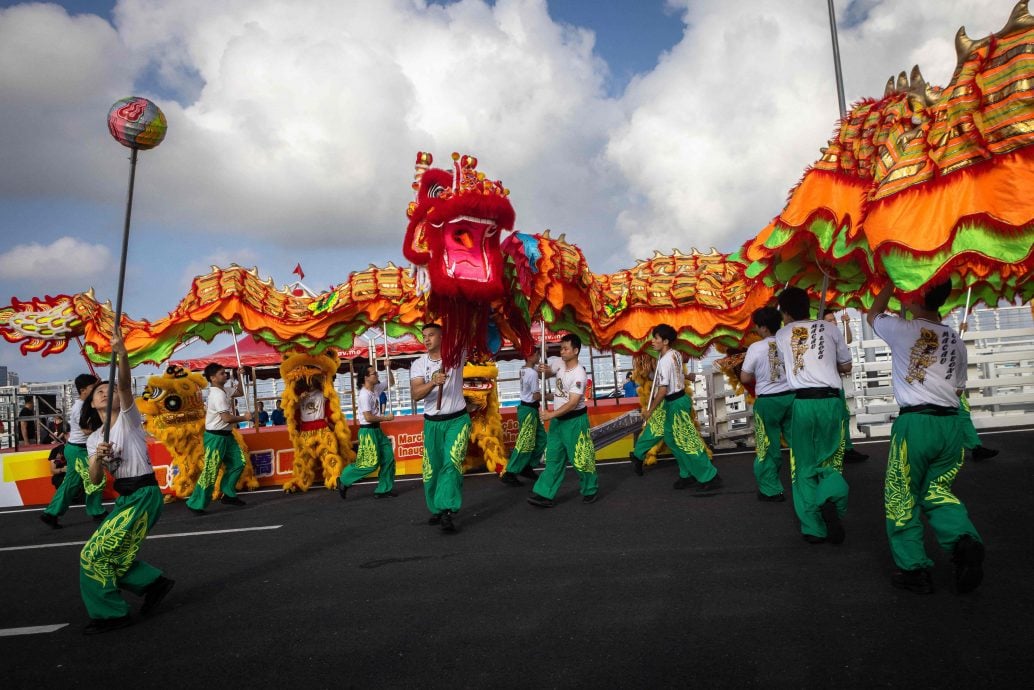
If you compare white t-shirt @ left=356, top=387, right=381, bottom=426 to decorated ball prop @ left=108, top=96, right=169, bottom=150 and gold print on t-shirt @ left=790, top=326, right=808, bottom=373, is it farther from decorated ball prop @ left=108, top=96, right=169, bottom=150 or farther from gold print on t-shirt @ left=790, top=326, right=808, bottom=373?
gold print on t-shirt @ left=790, top=326, right=808, bottom=373

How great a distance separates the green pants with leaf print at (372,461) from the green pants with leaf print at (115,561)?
3.79 meters

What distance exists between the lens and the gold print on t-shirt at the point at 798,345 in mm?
4488

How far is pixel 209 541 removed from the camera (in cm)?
588

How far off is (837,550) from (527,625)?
6.60 feet

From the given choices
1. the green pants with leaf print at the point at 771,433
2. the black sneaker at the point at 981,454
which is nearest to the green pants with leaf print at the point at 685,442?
the green pants with leaf print at the point at 771,433

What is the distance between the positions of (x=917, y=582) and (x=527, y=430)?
492cm

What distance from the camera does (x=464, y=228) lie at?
562 centimetres

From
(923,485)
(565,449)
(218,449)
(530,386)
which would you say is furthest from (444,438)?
(218,449)

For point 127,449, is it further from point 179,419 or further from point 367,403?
point 179,419

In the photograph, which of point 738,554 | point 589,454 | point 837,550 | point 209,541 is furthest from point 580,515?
point 209,541

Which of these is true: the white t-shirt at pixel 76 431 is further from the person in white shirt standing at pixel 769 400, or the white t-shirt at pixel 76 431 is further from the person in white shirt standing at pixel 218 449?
the person in white shirt standing at pixel 769 400

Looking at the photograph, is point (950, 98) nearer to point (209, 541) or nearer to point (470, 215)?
point (470, 215)

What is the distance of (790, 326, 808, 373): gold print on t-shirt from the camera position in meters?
4.49

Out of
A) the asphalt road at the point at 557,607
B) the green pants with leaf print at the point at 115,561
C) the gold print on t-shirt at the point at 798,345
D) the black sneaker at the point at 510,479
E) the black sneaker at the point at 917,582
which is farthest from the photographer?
the black sneaker at the point at 510,479
